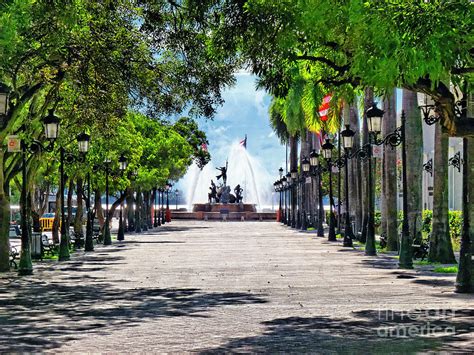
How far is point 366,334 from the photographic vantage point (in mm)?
13734

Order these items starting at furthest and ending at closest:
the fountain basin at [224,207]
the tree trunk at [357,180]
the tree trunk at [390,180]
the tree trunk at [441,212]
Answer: the fountain basin at [224,207] < the tree trunk at [357,180] < the tree trunk at [390,180] < the tree trunk at [441,212]

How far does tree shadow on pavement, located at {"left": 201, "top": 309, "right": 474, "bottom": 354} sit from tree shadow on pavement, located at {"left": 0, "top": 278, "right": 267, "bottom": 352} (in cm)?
235

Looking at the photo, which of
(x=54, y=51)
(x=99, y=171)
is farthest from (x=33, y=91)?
(x=99, y=171)

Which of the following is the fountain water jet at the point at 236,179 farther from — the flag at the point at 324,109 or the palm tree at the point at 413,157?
the palm tree at the point at 413,157

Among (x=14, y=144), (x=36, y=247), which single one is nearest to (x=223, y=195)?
(x=36, y=247)

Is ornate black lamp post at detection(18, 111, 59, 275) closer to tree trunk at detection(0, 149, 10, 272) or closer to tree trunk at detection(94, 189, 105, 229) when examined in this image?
tree trunk at detection(0, 149, 10, 272)

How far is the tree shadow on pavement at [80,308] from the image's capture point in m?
14.2

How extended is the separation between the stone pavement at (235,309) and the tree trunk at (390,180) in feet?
26.4

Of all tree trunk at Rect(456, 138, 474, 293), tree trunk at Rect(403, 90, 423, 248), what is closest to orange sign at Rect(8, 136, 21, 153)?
tree trunk at Rect(456, 138, 474, 293)

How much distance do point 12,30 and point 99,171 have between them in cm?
Result: 2989

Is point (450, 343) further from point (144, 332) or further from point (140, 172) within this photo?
point (140, 172)

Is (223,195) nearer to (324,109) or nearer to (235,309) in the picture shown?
(324,109)

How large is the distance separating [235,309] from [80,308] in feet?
9.50

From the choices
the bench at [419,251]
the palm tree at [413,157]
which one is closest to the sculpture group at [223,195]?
the palm tree at [413,157]
